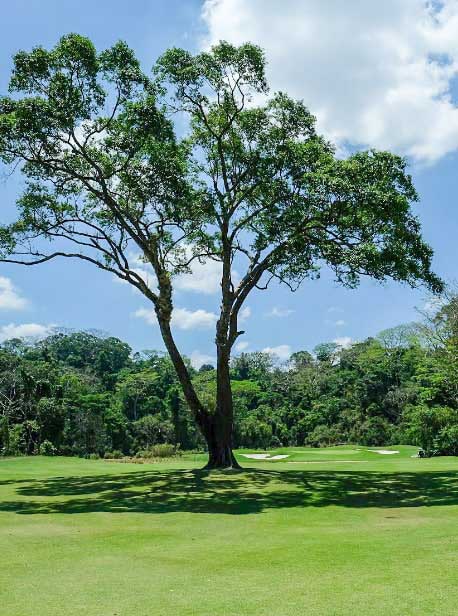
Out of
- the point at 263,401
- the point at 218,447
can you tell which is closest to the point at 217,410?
the point at 218,447

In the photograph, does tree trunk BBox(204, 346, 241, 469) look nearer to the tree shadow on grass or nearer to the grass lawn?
the tree shadow on grass

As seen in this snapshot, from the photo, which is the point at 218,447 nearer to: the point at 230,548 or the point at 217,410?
the point at 217,410

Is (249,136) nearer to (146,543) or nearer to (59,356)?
(146,543)

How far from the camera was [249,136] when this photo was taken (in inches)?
896

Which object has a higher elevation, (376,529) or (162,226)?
(162,226)

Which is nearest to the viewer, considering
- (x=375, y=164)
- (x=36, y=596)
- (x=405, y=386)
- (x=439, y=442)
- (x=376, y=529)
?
(x=36, y=596)

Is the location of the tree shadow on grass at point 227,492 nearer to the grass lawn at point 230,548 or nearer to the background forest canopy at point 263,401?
the grass lawn at point 230,548

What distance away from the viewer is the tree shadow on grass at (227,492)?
13.7 m

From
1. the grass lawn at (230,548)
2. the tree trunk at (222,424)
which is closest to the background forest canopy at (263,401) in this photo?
the tree trunk at (222,424)

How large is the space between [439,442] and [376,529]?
28.0 m

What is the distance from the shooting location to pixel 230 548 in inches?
348

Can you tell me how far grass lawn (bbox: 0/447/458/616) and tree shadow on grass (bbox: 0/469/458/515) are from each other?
0.18ft

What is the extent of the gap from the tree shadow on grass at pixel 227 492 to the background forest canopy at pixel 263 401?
41.5 ft

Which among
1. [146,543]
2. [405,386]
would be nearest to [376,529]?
[146,543]
